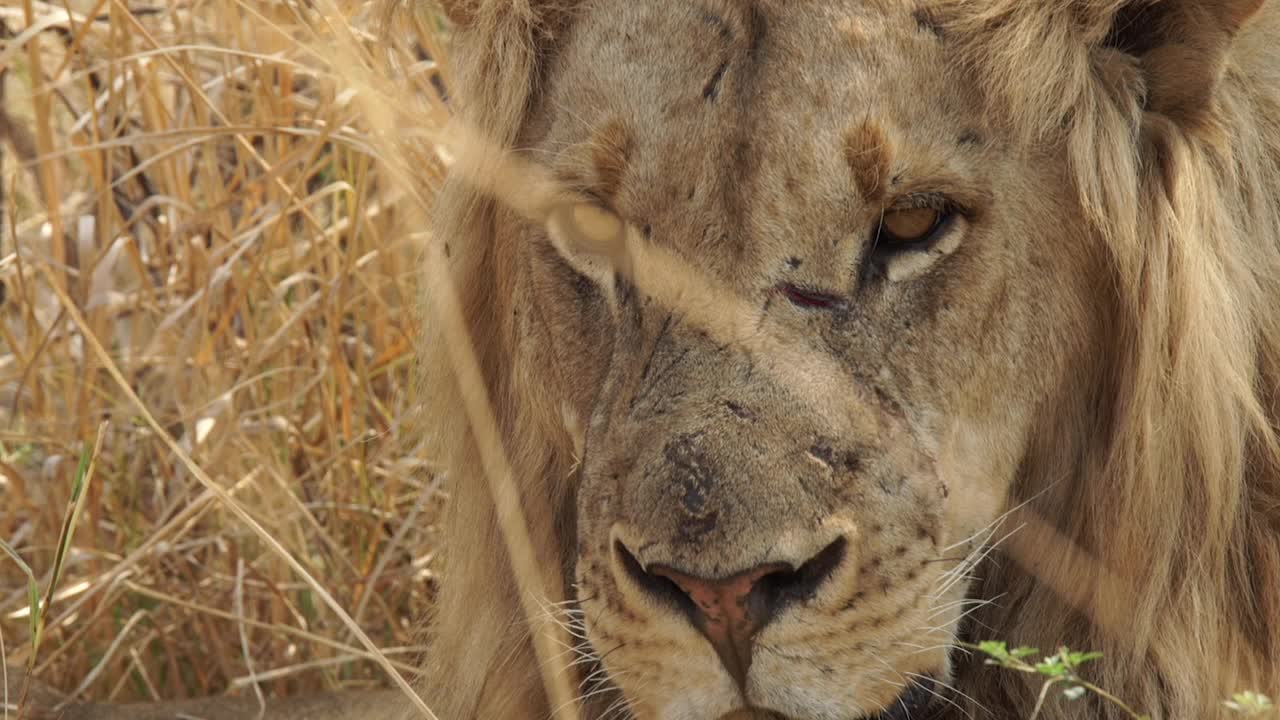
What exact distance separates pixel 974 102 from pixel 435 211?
1.04 meters

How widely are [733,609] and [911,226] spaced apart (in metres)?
0.68

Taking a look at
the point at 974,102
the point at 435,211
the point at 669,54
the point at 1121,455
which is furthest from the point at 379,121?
the point at 1121,455

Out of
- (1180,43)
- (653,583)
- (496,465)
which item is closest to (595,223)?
(496,465)

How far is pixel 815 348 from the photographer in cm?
259

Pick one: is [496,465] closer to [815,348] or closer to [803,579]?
[815,348]

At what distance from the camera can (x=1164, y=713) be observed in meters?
2.82

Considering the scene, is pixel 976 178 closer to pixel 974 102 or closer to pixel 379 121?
pixel 974 102

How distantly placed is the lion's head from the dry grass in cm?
163

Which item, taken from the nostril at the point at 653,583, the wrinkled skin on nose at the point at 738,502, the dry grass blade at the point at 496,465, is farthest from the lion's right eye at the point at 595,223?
the nostril at the point at 653,583

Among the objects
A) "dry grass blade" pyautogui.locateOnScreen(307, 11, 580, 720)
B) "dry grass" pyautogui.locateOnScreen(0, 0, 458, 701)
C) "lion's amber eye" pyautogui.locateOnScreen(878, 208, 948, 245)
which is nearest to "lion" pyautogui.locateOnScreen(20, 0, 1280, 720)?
"lion's amber eye" pyautogui.locateOnScreen(878, 208, 948, 245)

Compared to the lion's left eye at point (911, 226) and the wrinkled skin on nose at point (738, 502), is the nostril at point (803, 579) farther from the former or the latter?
the lion's left eye at point (911, 226)

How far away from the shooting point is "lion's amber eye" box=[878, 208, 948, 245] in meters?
2.66

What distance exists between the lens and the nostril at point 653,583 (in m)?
2.41

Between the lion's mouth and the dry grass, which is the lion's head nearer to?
the lion's mouth
